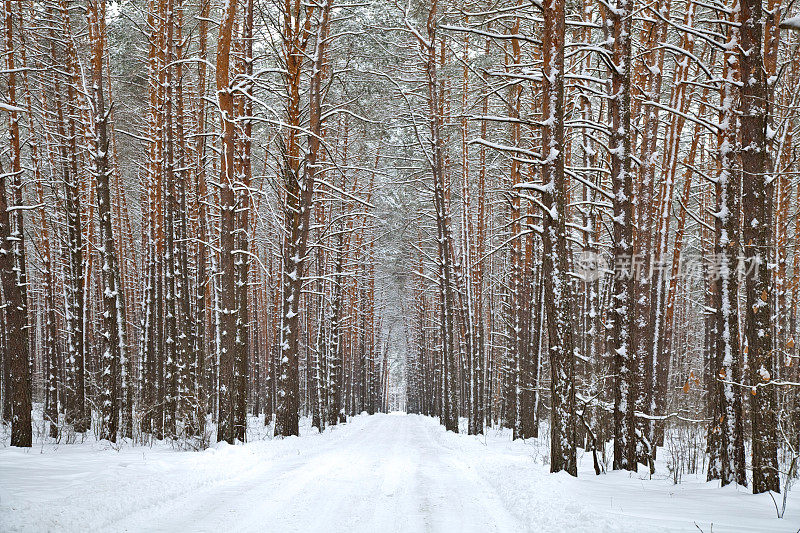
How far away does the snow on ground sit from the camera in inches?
213

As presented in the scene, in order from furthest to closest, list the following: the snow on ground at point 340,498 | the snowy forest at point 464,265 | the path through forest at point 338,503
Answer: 1. the snowy forest at point 464,265
2. the path through forest at point 338,503
3. the snow on ground at point 340,498

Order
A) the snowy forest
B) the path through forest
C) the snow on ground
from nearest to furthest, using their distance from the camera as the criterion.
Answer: the snow on ground, the path through forest, the snowy forest

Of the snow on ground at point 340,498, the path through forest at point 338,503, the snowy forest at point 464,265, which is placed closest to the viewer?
the snow on ground at point 340,498

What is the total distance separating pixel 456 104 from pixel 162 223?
12.2 m

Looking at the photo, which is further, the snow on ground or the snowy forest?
the snowy forest

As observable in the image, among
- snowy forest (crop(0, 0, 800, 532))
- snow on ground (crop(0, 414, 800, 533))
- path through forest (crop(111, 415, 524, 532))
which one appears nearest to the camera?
snow on ground (crop(0, 414, 800, 533))

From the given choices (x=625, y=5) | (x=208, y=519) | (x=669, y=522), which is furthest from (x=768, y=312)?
(x=208, y=519)

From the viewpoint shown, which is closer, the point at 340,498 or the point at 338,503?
the point at 338,503

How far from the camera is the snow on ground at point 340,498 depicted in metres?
5.42

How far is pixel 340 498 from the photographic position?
7078 millimetres

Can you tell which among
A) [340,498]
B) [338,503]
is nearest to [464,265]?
[340,498]

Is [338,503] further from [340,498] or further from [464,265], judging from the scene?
[464,265]

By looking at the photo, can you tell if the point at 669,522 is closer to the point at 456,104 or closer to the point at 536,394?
the point at 536,394

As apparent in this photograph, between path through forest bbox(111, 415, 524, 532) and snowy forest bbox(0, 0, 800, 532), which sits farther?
snowy forest bbox(0, 0, 800, 532)
